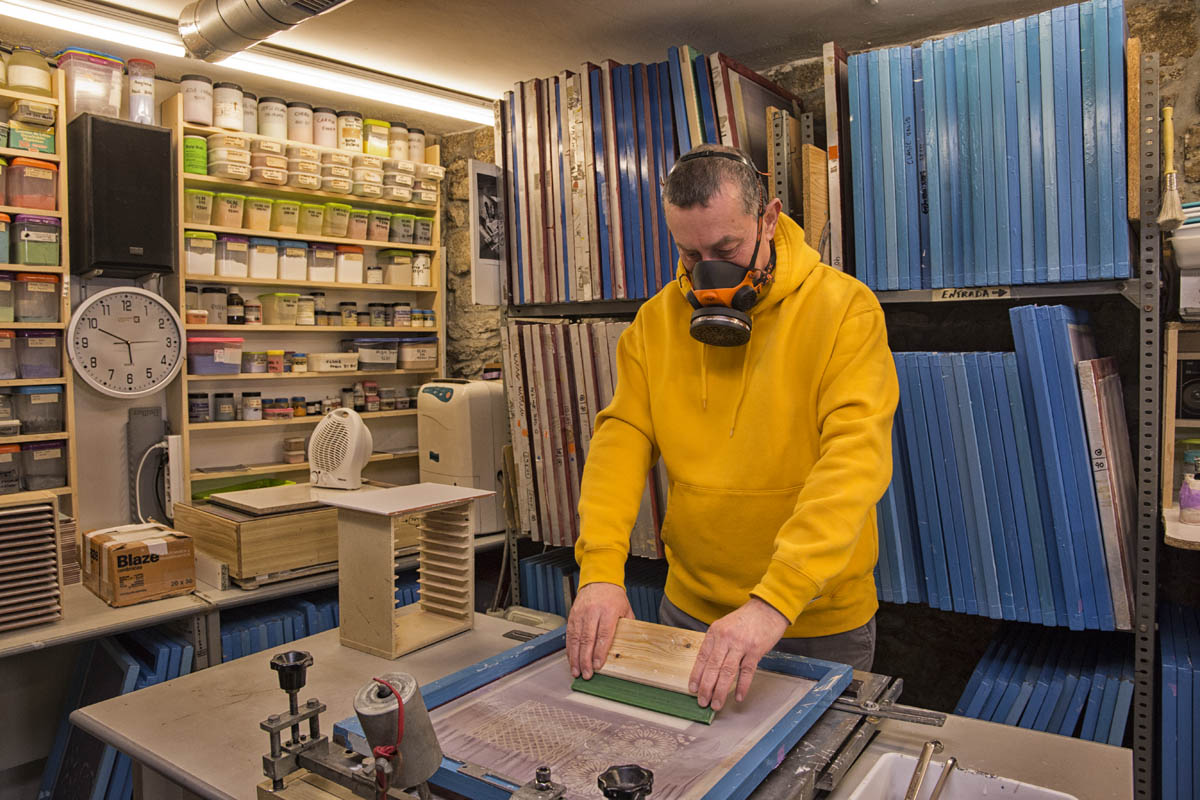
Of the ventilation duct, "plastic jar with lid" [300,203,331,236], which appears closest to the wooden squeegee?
the ventilation duct

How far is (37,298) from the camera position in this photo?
3.28 metres

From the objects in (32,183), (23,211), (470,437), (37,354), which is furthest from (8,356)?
(470,437)

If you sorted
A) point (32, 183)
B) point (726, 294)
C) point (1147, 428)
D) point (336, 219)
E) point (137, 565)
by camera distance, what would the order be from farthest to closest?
point (336, 219) < point (32, 183) < point (137, 565) < point (1147, 428) < point (726, 294)

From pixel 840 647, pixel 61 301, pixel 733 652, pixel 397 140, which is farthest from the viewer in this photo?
pixel 397 140

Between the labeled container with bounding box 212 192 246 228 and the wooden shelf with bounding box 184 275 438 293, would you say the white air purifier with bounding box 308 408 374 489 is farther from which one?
the labeled container with bounding box 212 192 246 228

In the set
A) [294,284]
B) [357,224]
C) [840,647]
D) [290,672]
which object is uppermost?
[357,224]

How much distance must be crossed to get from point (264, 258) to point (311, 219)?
0.31 m

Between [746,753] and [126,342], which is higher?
[126,342]

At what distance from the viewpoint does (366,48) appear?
3104 mm

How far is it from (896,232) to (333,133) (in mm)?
2878

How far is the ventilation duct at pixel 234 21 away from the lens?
93.8 inches

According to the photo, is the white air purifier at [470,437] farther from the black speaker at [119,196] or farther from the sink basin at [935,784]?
the sink basin at [935,784]

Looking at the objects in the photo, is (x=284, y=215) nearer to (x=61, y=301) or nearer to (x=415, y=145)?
(x=415, y=145)

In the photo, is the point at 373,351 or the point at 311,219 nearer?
the point at 311,219
